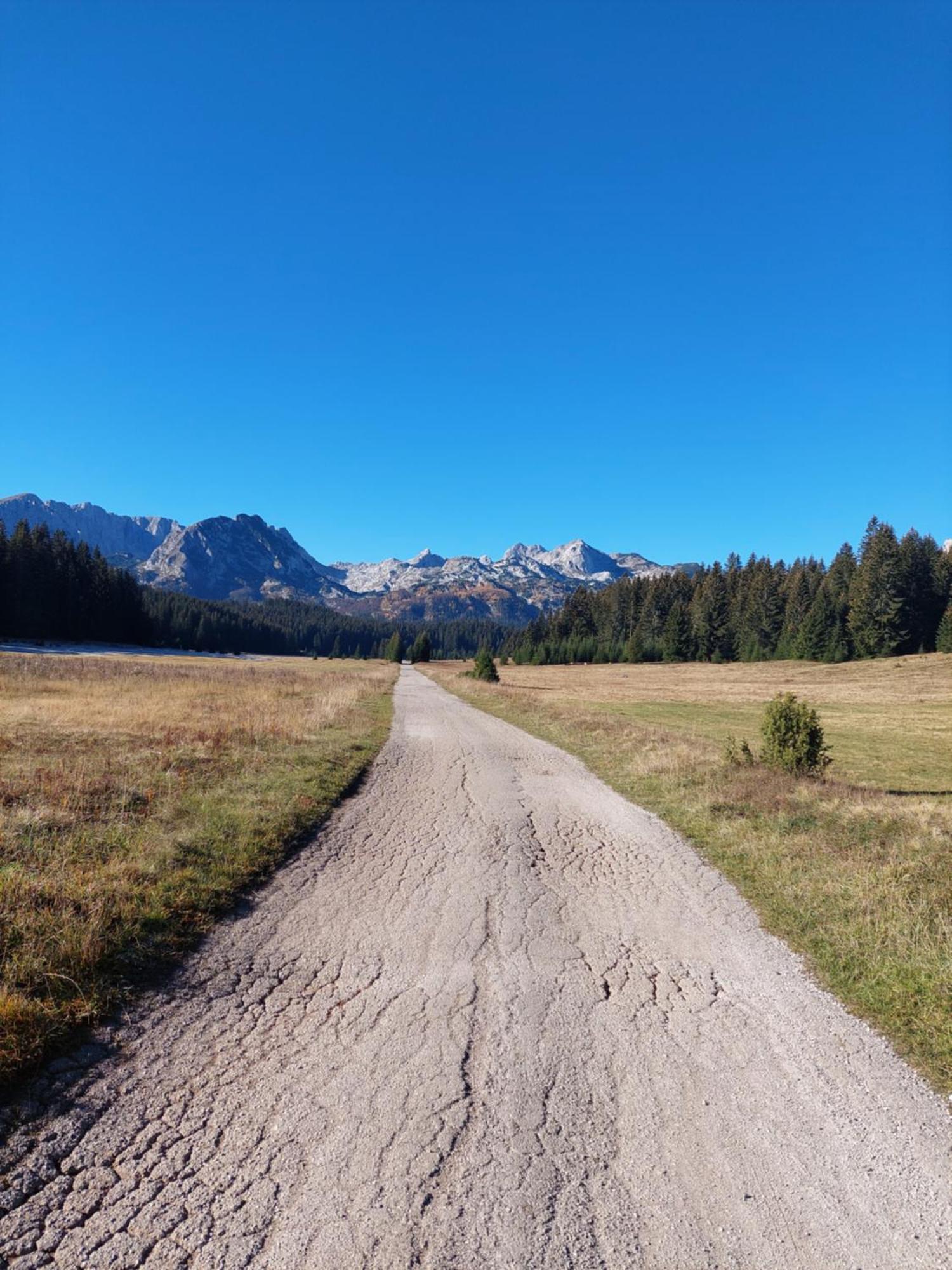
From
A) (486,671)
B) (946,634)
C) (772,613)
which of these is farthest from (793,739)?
(772,613)

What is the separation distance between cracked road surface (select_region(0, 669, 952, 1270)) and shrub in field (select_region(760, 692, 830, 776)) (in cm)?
780

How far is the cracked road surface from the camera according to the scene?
2732 millimetres

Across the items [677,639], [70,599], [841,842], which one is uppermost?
[677,639]

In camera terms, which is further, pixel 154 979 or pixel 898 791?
pixel 898 791

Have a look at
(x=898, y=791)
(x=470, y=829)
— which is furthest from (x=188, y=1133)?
(x=898, y=791)

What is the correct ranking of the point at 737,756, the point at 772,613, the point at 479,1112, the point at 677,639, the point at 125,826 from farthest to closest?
the point at 677,639
the point at 772,613
the point at 737,756
the point at 125,826
the point at 479,1112

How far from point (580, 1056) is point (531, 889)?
3.00 meters

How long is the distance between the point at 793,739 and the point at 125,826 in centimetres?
1360

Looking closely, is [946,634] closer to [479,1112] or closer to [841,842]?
[841,842]

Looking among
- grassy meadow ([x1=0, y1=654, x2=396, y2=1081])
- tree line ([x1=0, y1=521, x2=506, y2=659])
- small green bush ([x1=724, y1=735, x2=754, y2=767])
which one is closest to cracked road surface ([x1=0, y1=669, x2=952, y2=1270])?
grassy meadow ([x1=0, y1=654, x2=396, y2=1081])

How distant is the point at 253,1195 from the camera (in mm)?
2861

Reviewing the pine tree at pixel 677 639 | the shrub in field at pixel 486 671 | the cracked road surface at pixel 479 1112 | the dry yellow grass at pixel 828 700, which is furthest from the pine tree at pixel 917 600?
the cracked road surface at pixel 479 1112

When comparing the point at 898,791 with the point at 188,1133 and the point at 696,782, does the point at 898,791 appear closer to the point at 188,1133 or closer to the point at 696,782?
the point at 696,782

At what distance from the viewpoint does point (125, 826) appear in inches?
304
